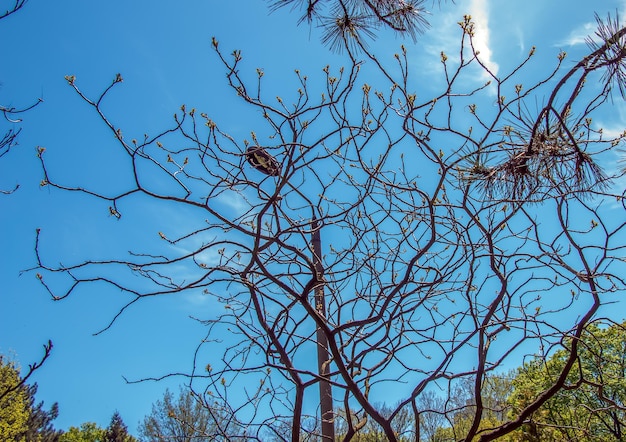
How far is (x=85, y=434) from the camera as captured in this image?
821 inches

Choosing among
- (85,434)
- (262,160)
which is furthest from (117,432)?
(262,160)

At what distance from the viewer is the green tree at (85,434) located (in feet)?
67.4

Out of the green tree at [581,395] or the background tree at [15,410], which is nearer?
the green tree at [581,395]

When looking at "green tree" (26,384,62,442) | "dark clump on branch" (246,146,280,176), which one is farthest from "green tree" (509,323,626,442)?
"green tree" (26,384,62,442)

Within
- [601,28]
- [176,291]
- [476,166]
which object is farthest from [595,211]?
[176,291]

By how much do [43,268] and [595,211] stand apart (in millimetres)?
2315

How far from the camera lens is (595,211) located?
1.99 metres

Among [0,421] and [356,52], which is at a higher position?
[0,421]

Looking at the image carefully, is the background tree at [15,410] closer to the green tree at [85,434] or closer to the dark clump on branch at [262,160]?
the green tree at [85,434]

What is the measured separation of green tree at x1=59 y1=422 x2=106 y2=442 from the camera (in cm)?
2055

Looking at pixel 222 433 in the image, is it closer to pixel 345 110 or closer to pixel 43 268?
pixel 43 268

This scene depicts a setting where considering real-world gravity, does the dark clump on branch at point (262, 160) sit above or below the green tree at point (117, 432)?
below

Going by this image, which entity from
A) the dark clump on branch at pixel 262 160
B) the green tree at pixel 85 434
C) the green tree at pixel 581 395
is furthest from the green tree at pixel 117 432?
the dark clump on branch at pixel 262 160

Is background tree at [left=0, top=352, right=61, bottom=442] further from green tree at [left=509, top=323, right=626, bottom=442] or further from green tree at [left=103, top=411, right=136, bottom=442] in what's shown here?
green tree at [left=509, top=323, right=626, bottom=442]
